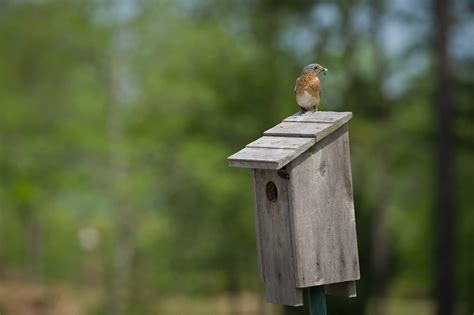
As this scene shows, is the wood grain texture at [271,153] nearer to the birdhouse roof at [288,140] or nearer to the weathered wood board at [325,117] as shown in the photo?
the birdhouse roof at [288,140]

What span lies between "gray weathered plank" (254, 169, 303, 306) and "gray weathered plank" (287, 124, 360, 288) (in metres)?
0.05

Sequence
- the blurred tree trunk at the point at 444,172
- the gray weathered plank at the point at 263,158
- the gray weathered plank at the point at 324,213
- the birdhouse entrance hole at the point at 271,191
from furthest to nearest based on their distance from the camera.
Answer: the blurred tree trunk at the point at 444,172, the birdhouse entrance hole at the point at 271,191, the gray weathered plank at the point at 324,213, the gray weathered plank at the point at 263,158

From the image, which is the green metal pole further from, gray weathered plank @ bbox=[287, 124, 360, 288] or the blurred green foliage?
the blurred green foliage

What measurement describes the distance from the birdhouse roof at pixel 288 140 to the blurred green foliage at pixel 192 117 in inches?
442

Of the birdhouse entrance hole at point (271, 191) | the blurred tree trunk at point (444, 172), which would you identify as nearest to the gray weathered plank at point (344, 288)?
the birdhouse entrance hole at point (271, 191)

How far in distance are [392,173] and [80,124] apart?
6.78 m

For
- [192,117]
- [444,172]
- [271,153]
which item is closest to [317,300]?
[271,153]

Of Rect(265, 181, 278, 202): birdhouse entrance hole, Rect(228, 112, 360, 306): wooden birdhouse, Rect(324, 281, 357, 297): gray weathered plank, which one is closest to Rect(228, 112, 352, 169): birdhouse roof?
Rect(228, 112, 360, 306): wooden birdhouse

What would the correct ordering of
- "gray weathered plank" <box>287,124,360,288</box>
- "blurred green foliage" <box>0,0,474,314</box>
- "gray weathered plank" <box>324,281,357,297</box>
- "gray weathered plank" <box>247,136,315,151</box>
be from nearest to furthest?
"gray weathered plank" <box>247,136,315,151</box> → "gray weathered plank" <box>287,124,360,288</box> → "gray weathered plank" <box>324,281,357,297</box> → "blurred green foliage" <box>0,0,474,314</box>

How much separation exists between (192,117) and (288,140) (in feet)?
44.4

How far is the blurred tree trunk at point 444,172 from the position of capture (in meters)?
13.3

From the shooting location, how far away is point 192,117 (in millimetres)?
18078

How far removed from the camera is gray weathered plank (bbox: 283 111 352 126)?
466 cm

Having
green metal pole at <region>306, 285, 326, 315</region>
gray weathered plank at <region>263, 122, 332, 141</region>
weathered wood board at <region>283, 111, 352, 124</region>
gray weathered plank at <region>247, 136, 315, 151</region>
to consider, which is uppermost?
weathered wood board at <region>283, 111, 352, 124</region>
